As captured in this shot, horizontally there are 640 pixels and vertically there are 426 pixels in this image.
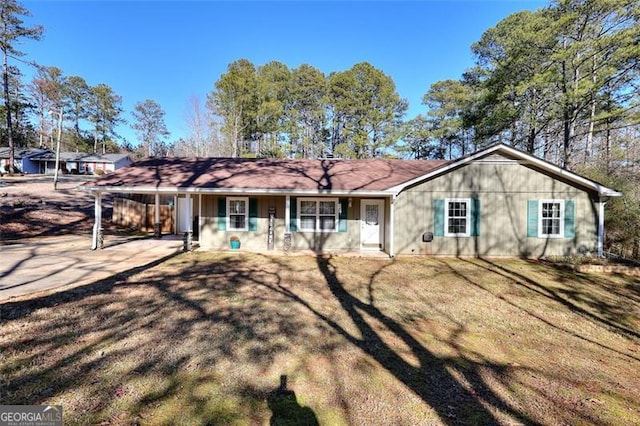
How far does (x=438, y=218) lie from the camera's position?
36.0ft

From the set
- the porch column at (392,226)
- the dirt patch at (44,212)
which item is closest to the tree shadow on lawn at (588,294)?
the porch column at (392,226)

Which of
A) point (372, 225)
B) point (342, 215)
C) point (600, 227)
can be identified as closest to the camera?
point (600, 227)

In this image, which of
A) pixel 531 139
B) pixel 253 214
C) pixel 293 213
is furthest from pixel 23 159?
pixel 531 139

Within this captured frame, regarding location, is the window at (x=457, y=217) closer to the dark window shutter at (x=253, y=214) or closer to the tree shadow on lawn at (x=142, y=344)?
the dark window shutter at (x=253, y=214)

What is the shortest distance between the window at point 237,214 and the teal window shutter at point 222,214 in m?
0.15

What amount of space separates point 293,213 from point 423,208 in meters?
4.77

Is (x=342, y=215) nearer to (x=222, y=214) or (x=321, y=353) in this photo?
(x=222, y=214)

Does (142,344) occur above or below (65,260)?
below

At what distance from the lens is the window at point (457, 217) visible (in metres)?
11.0

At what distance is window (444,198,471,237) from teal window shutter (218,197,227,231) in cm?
810

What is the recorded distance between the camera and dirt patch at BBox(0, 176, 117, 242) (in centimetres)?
1392

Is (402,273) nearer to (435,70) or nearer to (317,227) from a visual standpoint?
(317,227)

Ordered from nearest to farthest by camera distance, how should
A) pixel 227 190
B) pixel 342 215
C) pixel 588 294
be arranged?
pixel 588 294 → pixel 227 190 → pixel 342 215

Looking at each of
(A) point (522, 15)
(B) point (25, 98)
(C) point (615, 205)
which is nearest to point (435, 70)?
(A) point (522, 15)
